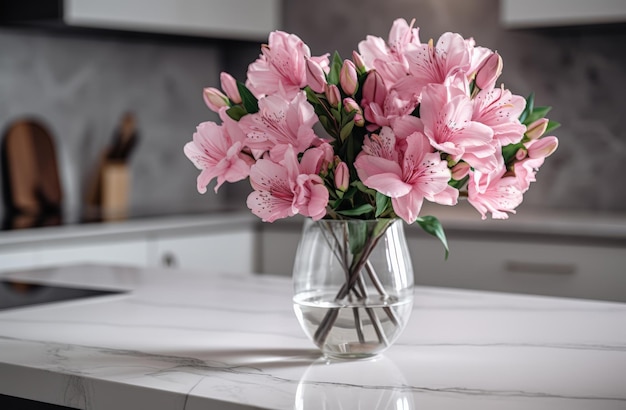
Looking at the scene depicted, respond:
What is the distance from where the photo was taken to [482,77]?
1041mm

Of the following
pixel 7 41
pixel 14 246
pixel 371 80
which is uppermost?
pixel 7 41

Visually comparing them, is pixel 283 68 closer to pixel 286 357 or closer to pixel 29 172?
pixel 286 357

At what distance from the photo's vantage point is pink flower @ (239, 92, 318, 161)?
1031 mm

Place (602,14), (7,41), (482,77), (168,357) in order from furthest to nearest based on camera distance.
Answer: (7,41) → (602,14) → (168,357) → (482,77)

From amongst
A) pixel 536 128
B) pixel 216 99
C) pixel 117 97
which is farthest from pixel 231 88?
pixel 117 97

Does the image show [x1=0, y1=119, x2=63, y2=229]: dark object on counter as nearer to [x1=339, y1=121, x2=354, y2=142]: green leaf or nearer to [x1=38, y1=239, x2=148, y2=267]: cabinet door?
[x1=38, y1=239, x2=148, y2=267]: cabinet door

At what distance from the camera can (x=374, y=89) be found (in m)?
1.04

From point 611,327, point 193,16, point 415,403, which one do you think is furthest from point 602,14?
point 415,403

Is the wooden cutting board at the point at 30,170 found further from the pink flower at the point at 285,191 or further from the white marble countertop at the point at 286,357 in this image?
the pink flower at the point at 285,191

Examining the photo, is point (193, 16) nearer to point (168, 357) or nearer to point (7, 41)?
point (7, 41)

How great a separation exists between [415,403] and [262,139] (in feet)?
1.09

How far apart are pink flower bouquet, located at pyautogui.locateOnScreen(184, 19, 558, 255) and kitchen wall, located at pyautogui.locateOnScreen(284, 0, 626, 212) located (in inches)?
89.7

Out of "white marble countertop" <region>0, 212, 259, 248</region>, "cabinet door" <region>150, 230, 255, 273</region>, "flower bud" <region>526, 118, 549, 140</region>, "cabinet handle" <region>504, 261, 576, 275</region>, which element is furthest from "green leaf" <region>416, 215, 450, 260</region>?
"cabinet door" <region>150, 230, 255, 273</region>

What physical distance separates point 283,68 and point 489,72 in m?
0.23
